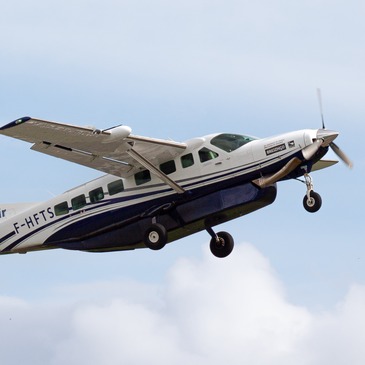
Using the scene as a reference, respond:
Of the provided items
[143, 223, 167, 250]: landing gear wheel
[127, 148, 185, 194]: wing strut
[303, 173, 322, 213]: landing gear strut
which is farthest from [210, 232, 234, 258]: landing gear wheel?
[303, 173, 322, 213]: landing gear strut

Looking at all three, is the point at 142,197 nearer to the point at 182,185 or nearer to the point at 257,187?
the point at 182,185

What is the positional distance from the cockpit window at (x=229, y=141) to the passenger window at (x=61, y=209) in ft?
19.8

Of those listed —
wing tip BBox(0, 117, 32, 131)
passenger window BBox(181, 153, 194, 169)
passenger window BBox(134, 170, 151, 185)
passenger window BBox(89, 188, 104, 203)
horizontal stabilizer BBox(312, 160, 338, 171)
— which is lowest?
horizontal stabilizer BBox(312, 160, 338, 171)

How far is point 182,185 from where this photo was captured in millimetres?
39625

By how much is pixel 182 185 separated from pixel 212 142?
67.8 inches

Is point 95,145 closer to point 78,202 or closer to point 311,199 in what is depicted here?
point 78,202

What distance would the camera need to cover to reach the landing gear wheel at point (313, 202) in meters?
38.7

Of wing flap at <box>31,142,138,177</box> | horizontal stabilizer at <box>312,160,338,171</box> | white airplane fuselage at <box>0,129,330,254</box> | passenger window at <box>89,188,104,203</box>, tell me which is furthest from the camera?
horizontal stabilizer at <box>312,160,338,171</box>

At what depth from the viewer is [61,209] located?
42094 mm

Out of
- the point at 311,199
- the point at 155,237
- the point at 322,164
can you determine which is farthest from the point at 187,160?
the point at 322,164

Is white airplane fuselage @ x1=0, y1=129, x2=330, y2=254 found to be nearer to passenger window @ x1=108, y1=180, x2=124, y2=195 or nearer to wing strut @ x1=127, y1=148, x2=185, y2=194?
passenger window @ x1=108, y1=180, x2=124, y2=195

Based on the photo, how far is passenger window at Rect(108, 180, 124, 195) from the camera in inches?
1609

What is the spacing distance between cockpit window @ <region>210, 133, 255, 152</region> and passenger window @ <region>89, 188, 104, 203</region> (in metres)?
4.51

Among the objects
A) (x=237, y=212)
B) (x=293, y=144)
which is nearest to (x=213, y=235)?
(x=237, y=212)
